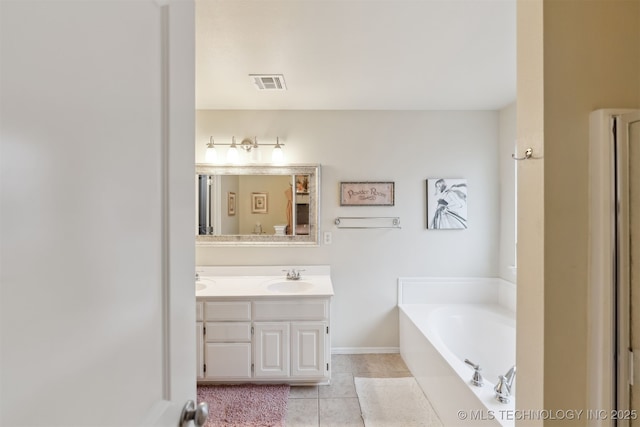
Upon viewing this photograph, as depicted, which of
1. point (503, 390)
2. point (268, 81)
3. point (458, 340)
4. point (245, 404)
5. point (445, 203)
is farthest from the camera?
point (445, 203)

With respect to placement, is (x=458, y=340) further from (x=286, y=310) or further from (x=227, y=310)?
(x=227, y=310)

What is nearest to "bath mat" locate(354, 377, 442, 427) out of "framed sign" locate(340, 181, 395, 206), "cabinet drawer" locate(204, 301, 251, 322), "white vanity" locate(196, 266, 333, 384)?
"white vanity" locate(196, 266, 333, 384)

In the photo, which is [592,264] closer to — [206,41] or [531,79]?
[531,79]

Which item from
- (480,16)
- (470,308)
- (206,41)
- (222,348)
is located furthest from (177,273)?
(470,308)

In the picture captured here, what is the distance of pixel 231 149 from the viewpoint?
2959mm

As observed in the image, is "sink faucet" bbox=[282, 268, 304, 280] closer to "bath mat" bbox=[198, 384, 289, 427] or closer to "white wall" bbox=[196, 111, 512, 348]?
"white wall" bbox=[196, 111, 512, 348]

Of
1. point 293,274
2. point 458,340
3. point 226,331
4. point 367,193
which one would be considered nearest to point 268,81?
point 367,193

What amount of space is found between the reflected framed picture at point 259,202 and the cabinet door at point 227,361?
4.00 ft

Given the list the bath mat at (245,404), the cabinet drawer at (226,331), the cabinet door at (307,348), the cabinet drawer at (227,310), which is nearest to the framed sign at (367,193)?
the cabinet door at (307,348)

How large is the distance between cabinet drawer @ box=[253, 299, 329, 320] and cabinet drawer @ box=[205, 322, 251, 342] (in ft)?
0.45

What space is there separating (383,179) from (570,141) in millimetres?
2020

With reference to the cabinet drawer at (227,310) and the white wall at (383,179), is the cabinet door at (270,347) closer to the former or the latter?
the cabinet drawer at (227,310)

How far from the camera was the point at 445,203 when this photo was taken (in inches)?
119

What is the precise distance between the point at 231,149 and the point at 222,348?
5.76 ft
